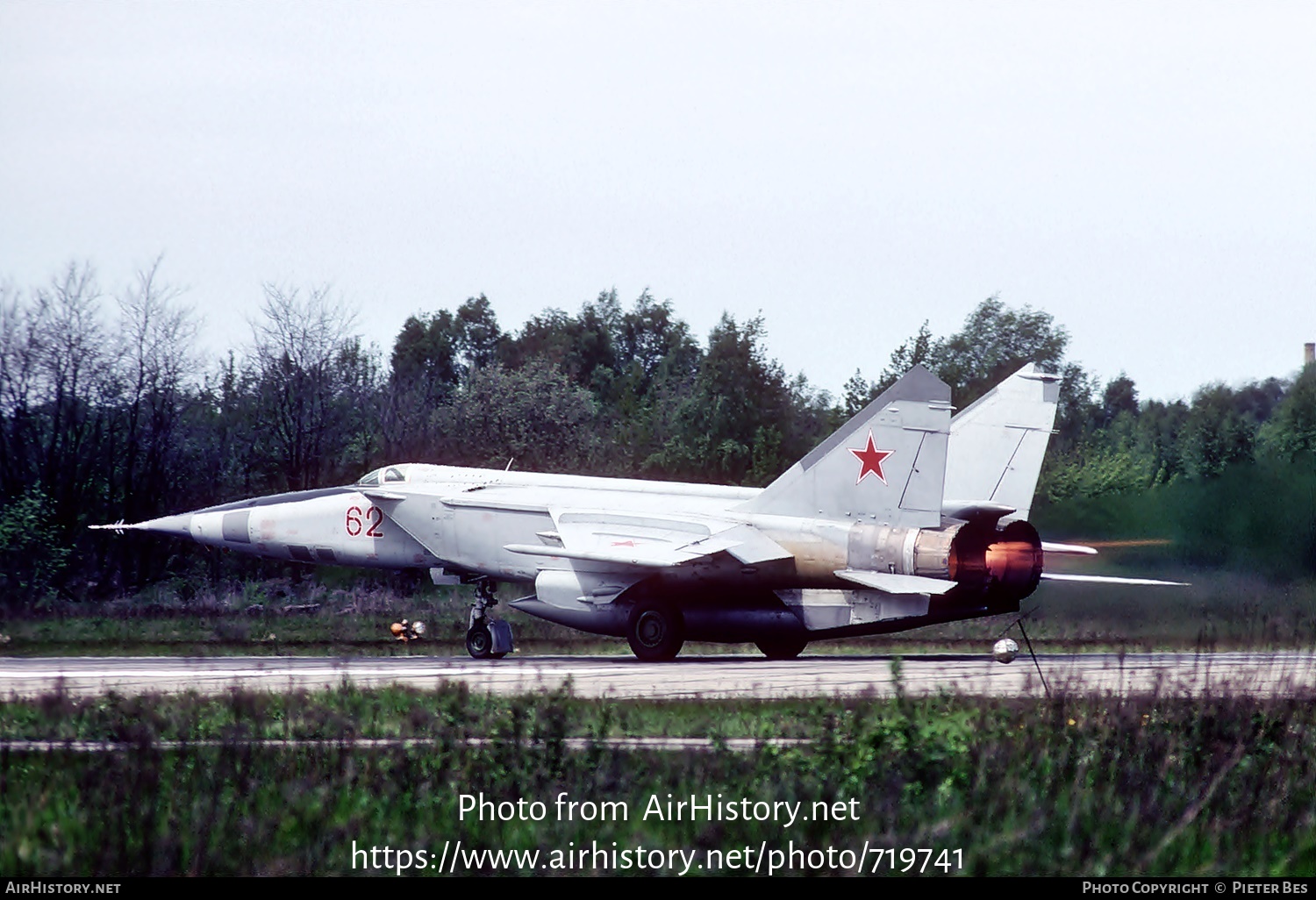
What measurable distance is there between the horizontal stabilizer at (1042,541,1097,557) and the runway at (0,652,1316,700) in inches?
58.2

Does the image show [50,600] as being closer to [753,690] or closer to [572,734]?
[753,690]

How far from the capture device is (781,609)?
2038 cm

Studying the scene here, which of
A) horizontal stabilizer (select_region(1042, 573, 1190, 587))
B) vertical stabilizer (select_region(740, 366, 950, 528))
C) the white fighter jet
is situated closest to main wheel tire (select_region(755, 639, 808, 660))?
the white fighter jet

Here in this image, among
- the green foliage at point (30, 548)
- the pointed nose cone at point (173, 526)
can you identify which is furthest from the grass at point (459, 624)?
the pointed nose cone at point (173, 526)

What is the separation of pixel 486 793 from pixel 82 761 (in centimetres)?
290

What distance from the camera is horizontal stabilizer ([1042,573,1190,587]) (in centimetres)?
2119

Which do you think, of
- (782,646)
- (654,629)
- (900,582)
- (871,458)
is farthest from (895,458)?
(654,629)

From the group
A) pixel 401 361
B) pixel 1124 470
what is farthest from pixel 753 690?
pixel 401 361

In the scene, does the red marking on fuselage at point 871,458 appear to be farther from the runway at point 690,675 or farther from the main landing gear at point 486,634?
the main landing gear at point 486,634

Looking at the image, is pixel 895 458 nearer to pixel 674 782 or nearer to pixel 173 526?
pixel 674 782

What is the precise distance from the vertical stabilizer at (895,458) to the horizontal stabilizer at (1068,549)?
3428 mm

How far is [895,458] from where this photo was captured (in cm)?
1916

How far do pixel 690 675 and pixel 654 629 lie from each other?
8.90ft

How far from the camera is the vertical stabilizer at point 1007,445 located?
870 inches
